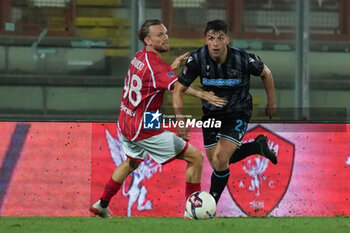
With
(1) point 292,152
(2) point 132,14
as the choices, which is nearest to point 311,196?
(1) point 292,152

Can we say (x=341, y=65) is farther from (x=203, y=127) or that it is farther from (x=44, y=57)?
(x=44, y=57)

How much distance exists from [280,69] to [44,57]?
230 cm

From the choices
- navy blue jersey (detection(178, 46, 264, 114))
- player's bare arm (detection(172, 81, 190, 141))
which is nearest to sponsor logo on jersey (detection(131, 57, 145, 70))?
player's bare arm (detection(172, 81, 190, 141))

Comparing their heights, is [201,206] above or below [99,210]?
above

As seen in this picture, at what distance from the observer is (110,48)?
7.59 m

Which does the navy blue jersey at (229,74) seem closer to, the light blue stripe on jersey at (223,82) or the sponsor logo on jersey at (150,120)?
the light blue stripe on jersey at (223,82)

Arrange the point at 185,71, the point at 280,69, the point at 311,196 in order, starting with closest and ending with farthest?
the point at 185,71 → the point at 311,196 → the point at 280,69

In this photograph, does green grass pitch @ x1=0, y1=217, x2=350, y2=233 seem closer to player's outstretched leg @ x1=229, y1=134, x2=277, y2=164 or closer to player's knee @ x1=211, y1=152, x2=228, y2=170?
player's knee @ x1=211, y1=152, x2=228, y2=170

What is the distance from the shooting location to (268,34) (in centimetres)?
775

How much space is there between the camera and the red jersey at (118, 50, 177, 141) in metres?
6.09

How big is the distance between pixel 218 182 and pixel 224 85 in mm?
845

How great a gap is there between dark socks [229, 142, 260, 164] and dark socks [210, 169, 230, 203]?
0.38m

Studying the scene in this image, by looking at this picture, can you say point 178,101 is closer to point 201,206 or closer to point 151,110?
point 151,110

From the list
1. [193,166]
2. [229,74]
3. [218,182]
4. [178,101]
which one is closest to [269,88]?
[229,74]
